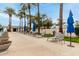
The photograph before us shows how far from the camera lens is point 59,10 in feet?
26.7

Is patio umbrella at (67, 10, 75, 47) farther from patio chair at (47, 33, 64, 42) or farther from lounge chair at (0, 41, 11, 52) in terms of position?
lounge chair at (0, 41, 11, 52)

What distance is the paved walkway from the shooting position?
296 inches

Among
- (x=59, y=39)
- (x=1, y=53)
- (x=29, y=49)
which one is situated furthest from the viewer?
(x=59, y=39)

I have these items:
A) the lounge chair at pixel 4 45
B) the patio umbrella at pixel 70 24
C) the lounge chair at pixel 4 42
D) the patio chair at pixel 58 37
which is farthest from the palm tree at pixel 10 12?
the patio umbrella at pixel 70 24

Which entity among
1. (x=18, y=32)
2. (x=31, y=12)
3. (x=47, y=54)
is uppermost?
(x=31, y=12)

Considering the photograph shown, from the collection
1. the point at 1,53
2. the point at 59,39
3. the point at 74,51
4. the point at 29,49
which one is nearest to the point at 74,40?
the point at 59,39

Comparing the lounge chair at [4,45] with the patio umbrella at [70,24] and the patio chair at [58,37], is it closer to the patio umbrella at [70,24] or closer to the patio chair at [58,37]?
the patio chair at [58,37]

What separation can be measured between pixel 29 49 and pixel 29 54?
0.30 m

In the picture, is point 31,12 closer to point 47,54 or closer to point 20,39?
point 20,39

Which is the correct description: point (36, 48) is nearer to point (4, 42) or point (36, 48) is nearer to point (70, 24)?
point (4, 42)

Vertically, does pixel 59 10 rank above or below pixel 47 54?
above

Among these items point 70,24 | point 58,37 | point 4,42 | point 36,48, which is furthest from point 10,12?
point 70,24

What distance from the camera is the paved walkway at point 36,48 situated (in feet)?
24.7

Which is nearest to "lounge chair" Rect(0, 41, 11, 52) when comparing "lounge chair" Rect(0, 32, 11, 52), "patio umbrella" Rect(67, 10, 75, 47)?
"lounge chair" Rect(0, 32, 11, 52)
